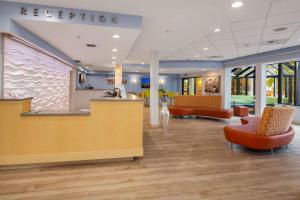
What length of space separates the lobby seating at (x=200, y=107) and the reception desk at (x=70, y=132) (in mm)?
5414

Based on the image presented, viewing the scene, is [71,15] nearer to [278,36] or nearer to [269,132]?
[269,132]

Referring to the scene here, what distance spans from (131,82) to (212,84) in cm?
793

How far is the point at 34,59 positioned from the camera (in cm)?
501

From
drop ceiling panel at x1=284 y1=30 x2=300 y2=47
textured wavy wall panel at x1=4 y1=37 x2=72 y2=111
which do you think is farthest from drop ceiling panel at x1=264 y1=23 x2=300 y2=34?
textured wavy wall panel at x1=4 y1=37 x2=72 y2=111

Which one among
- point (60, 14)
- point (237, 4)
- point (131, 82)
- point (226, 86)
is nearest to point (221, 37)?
point (237, 4)

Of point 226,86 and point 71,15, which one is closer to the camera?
point 71,15

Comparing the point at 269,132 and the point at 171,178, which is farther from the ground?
the point at 269,132

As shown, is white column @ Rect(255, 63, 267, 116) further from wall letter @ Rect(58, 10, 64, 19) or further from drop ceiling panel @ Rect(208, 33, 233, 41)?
wall letter @ Rect(58, 10, 64, 19)

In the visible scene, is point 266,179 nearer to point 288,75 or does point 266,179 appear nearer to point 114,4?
point 114,4

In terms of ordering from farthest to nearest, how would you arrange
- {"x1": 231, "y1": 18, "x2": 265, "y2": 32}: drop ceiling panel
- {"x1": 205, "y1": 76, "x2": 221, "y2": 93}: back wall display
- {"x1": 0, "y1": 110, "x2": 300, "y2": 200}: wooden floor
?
{"x1": 205, "y1": 76, "x2": 221, "y2": 93}: back wall display → {"x1": 231, "y1": 18, "x2": 265, "y2": 32}: drop ceiling panel → {"x1": 0, "y1": 110, "x2": 300, "y2": 200}: wooden floor

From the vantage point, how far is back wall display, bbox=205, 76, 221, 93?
35.7 ft

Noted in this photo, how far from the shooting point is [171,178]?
2787 millimetres

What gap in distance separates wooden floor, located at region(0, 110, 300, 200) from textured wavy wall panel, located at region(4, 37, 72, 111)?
2098mm

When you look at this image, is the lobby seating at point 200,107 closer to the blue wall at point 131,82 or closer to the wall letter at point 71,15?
the wall letter at point 71,15
